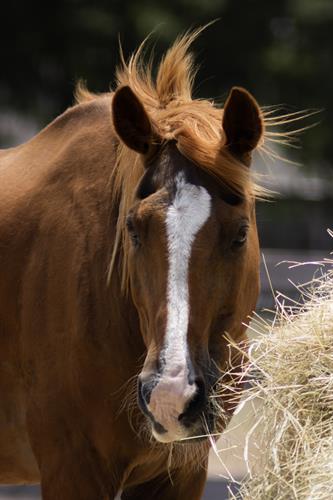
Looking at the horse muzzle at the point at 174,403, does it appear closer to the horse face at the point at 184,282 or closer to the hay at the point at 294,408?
the horse face at the point at 184,282

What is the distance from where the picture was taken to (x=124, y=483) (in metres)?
4.00

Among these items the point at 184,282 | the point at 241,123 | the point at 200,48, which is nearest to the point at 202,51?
the point at 200,48

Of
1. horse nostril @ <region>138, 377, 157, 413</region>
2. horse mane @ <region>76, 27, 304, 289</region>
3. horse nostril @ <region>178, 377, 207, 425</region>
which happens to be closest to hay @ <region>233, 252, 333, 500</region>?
horse nostril @ <region>178, 377, 207, 425</region>

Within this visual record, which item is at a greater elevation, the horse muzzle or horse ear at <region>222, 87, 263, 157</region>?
horse ear at <region>222, 87, 263, 157</region>

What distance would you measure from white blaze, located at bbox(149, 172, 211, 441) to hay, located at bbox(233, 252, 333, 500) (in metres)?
0.22

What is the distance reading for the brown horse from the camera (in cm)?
331

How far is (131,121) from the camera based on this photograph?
3.68 m

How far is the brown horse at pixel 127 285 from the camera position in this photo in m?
3.31

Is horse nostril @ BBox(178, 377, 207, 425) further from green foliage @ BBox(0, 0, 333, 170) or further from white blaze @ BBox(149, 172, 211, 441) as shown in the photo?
green foliage @ BBox(0, 0, 333, 170)

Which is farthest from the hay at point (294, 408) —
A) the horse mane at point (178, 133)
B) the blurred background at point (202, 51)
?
the blurred background at point (202, 51)

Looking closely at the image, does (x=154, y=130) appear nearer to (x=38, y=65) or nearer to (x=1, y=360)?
(x=1, y=360)

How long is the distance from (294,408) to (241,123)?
1.04 metres

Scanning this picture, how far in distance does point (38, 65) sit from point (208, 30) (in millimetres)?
2797

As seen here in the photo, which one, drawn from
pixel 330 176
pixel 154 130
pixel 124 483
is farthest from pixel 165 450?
pixel 330 176
